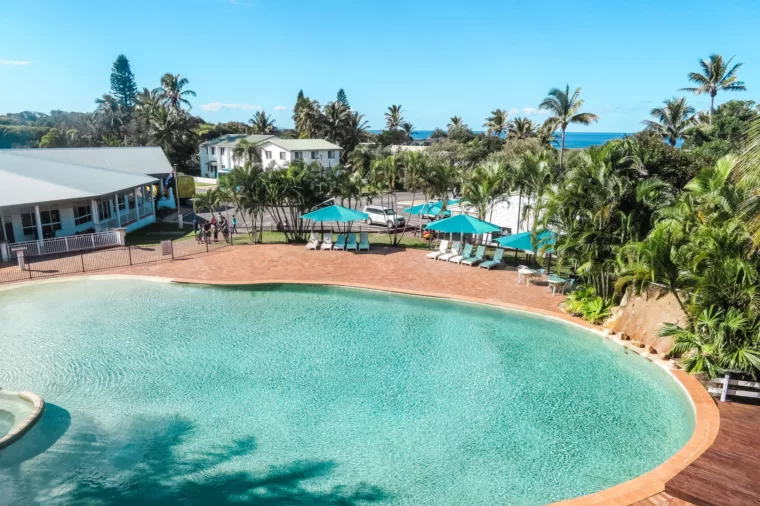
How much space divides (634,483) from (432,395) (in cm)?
451

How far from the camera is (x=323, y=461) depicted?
9.16 meters

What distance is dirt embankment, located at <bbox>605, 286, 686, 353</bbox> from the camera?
13328mm

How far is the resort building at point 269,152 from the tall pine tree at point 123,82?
131ft


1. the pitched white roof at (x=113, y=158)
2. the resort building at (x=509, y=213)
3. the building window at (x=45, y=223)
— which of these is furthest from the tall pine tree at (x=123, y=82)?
the resort building at (x=509, y=213)

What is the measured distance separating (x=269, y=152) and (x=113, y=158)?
21.8 metres

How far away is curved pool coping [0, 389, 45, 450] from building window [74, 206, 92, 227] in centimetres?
1986

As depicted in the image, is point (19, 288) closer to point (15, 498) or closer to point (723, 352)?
point (15, 498)

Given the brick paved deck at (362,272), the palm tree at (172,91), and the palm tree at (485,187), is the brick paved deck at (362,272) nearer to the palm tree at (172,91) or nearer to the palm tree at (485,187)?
the palm tree at (485,187)

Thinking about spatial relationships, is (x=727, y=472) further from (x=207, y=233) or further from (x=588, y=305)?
(x=207, y=233)

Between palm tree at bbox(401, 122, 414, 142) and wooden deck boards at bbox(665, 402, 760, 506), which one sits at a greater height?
palm tree at bbox(401, 122, 414, 142)

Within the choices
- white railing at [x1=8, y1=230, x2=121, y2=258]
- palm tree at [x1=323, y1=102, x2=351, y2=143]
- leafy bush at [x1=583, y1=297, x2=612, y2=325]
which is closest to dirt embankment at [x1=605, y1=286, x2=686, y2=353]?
leafy bush at [x1=583, y1=297, x2=612, y2=325]

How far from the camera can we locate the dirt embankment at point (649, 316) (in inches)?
525

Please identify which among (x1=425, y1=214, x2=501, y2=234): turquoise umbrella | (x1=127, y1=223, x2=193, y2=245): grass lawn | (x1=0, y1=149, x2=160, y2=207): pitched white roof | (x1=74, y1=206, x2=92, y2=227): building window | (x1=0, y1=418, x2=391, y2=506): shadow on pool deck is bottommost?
(x1=0, y1=418, x2=391, y2=506): shadow on pool deck

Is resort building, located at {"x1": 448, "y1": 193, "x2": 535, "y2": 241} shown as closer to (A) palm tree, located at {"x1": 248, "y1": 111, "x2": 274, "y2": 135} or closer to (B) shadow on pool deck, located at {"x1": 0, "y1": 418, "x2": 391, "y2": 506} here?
(B) shadow on pool deck, located at {"x1": 0, "y1": 418, "x2": 391, "y2": 506}
